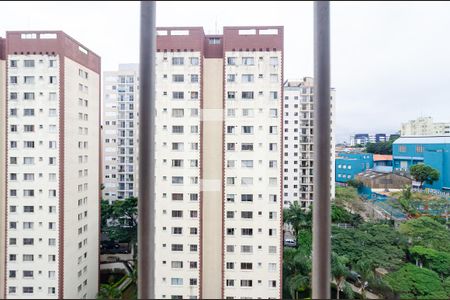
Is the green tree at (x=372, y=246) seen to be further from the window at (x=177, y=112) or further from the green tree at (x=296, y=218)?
the window at (x=177, y=112)

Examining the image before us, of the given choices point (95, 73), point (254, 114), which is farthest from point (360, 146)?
point (95, 73)

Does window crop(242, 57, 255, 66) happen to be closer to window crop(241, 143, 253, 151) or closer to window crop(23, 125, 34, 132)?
window crop(241, 143, 253, 151)

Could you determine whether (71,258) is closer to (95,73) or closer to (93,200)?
(93,200)

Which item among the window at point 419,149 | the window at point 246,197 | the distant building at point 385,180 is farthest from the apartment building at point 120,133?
the window at point 419,149

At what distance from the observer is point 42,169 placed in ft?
17.4

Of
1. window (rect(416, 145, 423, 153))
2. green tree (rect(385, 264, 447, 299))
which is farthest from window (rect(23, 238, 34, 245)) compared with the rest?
window (rect(416, 145, 423, 153))

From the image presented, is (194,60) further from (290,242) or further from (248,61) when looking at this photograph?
(290,242)

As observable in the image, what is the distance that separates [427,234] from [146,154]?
8194mm

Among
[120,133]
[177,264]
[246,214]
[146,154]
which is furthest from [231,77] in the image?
[120,133]

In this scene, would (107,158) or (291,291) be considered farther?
(107,158)

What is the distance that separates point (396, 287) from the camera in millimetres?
5262

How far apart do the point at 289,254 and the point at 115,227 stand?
200 inches

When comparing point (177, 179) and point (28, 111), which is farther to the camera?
point (177, 179)

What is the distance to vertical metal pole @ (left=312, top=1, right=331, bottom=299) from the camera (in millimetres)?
1361
